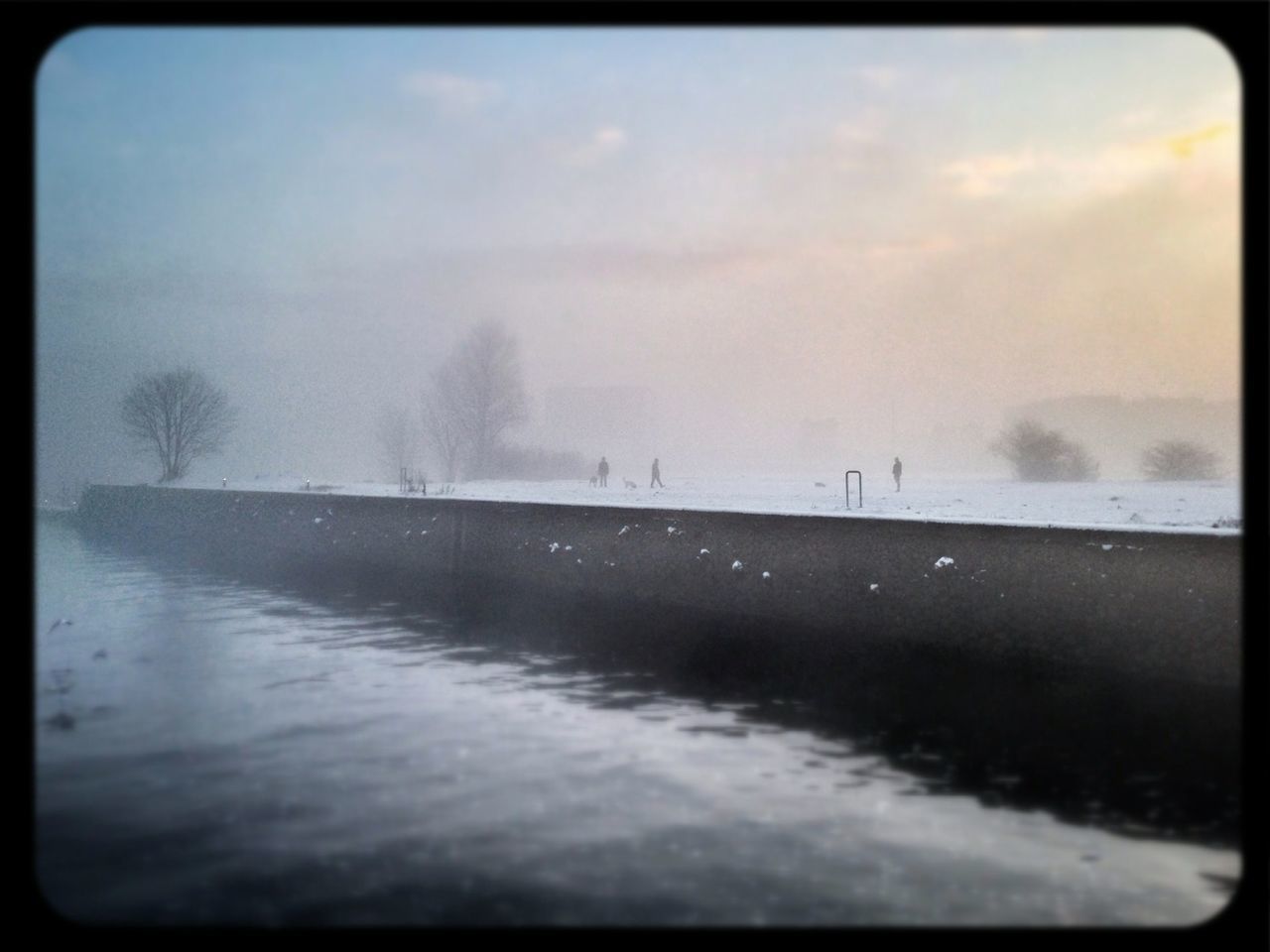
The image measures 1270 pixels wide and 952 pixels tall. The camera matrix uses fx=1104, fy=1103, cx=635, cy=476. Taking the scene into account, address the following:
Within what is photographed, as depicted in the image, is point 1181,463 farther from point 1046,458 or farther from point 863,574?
point 863,574

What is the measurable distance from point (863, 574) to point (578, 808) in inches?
382

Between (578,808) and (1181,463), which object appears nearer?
(578,808)

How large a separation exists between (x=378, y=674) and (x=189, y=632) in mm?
6302

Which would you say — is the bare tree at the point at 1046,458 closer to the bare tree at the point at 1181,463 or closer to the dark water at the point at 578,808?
the bare tree at the point at 1181,463

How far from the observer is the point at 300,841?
7336 millimetres

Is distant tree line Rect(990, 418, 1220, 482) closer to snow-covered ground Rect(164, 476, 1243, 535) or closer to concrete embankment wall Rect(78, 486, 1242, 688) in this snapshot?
snow-covered ground Rect(164, 476, 1243, 535)

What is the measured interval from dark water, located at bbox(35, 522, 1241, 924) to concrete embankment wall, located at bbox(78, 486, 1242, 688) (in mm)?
2805

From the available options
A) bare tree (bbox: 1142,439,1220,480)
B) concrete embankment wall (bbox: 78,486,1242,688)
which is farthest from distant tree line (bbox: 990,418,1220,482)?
concrete embankment wall (bbox: 78,486,1242,688)

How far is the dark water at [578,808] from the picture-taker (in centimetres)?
636

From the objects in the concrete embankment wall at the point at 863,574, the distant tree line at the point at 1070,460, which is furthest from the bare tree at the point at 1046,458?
the concrete embankment wall at the point at 863,574

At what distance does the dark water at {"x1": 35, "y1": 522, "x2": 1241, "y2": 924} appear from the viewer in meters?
6.36

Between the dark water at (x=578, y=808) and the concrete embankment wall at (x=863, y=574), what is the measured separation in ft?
9.20

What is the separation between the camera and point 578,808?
27.1 feet

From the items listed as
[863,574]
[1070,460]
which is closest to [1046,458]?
[1070,460]
